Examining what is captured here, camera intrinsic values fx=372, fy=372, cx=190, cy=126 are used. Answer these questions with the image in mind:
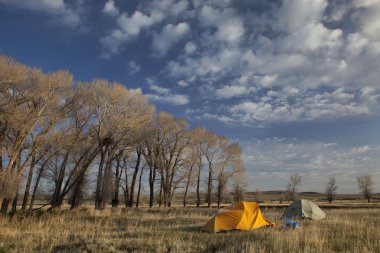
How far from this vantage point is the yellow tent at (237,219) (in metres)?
17.2

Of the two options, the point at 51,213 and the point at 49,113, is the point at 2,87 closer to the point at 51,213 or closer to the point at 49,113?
the point at 49,113

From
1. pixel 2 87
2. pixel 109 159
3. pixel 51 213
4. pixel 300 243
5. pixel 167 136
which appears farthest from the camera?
pixel 167 136

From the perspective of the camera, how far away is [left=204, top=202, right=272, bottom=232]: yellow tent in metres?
17.2

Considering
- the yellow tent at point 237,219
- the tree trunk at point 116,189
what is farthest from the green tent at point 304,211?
the tree trunk at point 116,189

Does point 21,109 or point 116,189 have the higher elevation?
point 21,109

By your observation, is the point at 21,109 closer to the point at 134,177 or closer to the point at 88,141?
the point at 88,141

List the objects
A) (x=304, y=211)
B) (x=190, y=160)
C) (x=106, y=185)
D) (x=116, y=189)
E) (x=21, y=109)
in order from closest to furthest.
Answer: (x=304, y=211) < (x=21, y=109) < (x=106, y=185) < (x=116, y=189) < (x=190, y=160)

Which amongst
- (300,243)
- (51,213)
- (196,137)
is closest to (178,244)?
(300,243)

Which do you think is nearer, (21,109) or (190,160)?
(21,109)

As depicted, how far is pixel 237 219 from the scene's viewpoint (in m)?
17.5

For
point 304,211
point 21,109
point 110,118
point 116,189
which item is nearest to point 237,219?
point 304,211

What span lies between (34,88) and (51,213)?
8757 millimetres

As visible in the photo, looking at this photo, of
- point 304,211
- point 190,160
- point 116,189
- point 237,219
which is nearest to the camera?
point 237,219

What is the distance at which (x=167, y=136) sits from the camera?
167ft
